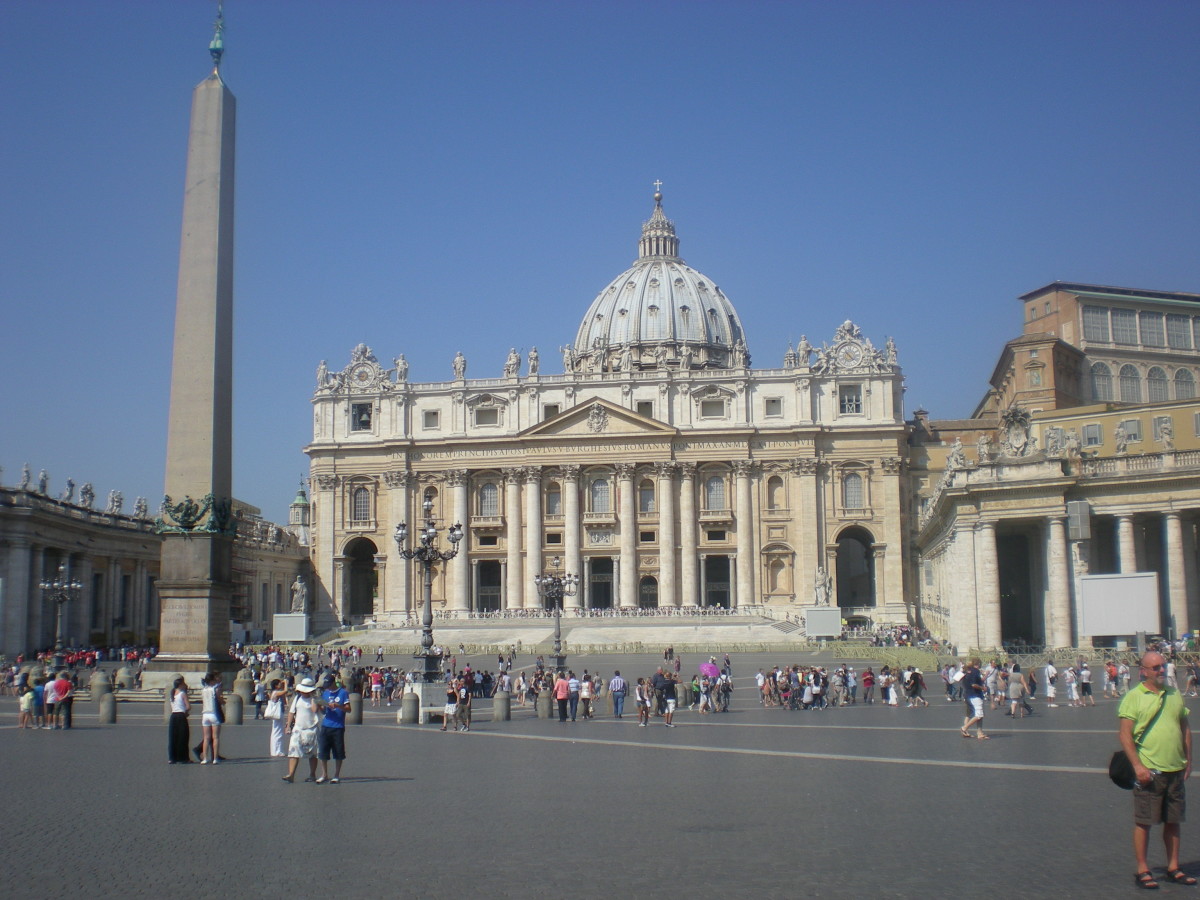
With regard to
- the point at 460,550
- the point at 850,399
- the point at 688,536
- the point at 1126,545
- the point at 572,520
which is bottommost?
the point at 1126,545

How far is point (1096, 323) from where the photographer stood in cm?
5844

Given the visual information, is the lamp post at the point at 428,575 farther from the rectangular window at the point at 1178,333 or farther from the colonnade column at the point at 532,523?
the rectangular window at the point at 1178,333

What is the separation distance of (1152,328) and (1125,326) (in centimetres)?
148

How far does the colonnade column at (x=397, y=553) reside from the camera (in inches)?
2931

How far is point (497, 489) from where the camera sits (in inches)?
3007

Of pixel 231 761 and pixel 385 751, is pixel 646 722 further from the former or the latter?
pixel 231 761

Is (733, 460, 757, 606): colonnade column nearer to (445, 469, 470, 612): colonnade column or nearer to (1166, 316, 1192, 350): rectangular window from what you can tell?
(445, 469, 470, 612): colonnade column

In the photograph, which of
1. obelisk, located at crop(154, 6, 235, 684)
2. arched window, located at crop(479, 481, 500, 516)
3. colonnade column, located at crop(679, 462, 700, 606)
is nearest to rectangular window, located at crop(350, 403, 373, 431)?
arched window, located at crop(479, 481, 500, 516)

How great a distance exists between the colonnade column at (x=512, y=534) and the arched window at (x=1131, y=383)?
33.3 m

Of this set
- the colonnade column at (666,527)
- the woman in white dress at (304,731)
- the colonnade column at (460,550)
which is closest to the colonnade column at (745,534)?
the colonnade column at (666,527)

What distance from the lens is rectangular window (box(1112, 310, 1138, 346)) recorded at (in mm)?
58781

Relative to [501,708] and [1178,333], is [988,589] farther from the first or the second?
[1178,333]

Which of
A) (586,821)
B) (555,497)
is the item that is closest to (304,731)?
(586,821)

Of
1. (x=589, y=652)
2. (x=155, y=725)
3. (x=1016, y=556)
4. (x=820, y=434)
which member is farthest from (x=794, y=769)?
(x=820, y=434)
